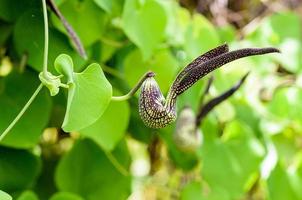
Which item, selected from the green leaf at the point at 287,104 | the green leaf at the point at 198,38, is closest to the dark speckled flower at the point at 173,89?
the green leaf at the point at 198,38

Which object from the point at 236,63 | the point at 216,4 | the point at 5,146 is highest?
the point at 216,4

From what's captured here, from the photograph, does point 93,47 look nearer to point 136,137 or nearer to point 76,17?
point 76,17

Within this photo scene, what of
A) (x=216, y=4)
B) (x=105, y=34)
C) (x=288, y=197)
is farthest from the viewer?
(x=216, y=4)

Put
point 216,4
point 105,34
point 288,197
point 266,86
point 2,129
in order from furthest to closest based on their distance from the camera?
point 216,4 < point 266,86 < point 288,197 < point 105,34 < point 2,129

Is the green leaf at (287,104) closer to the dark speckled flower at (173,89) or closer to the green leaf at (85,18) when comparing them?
the green leaf at (85,18)

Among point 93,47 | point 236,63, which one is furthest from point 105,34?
point 236,63

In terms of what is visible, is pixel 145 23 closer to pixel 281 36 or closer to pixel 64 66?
pixel 64 66

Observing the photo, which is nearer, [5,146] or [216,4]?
[5,146]

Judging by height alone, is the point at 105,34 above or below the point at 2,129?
above
